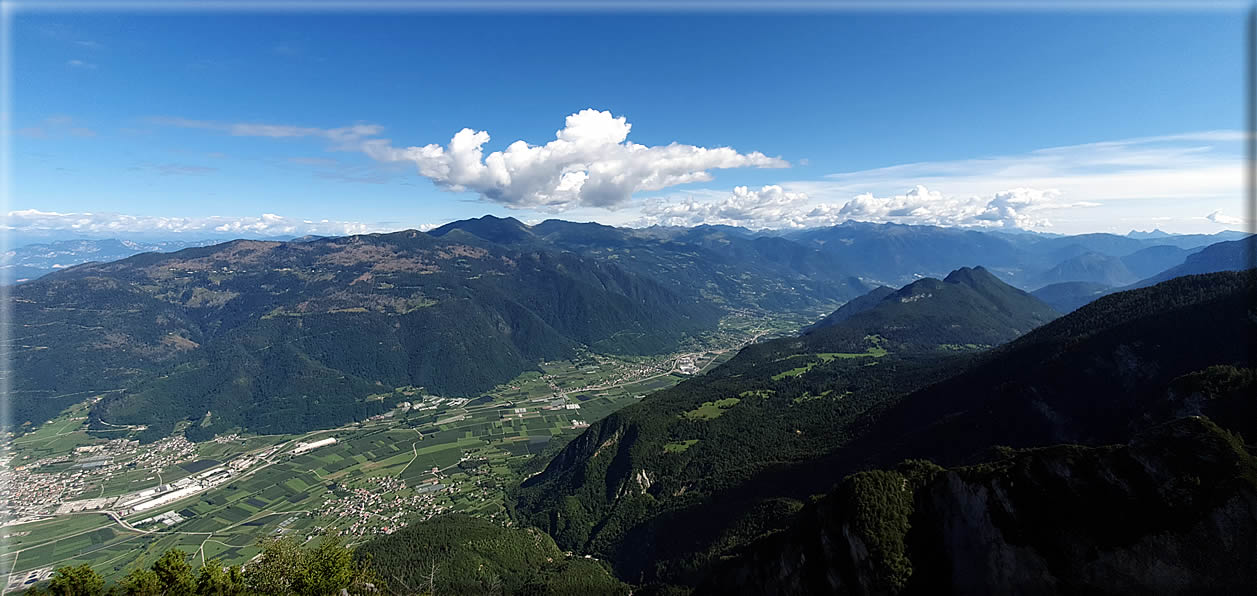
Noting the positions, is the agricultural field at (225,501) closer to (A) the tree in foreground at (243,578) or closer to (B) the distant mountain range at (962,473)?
(B) the distant mountain range at (962,473)

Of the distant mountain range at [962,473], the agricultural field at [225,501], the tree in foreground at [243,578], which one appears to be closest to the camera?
the tree in foreground at [243,578]

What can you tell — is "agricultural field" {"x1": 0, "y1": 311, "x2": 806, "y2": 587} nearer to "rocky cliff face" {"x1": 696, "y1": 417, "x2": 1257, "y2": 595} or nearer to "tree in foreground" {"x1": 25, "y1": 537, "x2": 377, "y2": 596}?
"rocky cliff face" {"x1": 696, "y1": 417, "x2": 1257, "y2": 595}

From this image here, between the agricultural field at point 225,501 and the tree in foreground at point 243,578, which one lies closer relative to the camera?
the tree in foreground at point 243,578

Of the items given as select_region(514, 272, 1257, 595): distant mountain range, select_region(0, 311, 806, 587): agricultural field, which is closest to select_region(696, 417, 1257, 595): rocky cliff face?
select_region(514, 272, 1257, 595): distant mountain range

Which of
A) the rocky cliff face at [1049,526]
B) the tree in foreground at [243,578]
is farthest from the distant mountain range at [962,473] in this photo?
the tree in foreground at [243,578]

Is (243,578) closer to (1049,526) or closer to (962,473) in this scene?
(962,473)

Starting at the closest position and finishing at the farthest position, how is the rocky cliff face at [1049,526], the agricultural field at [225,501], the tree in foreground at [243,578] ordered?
the tree in foreground at [243,578]
the rocky cliff face at [1049,526]
the agricultural field at [225,501]

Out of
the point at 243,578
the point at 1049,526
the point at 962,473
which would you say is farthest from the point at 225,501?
the point at 1049,526

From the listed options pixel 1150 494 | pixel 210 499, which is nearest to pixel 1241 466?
pixel 1150 494

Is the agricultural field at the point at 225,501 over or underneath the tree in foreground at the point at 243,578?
underneath
